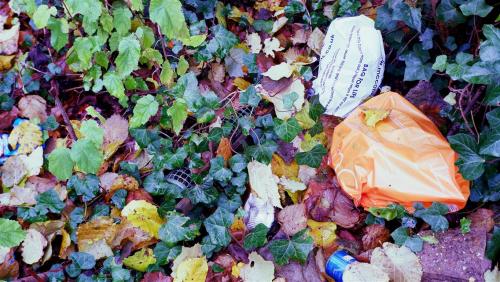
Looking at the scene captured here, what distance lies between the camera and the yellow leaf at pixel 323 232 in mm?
1930

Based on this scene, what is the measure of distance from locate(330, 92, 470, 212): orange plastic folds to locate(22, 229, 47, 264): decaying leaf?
1233 mm

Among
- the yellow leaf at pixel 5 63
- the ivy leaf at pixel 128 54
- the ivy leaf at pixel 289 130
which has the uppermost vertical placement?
the ivy leaf at pixel 128 54

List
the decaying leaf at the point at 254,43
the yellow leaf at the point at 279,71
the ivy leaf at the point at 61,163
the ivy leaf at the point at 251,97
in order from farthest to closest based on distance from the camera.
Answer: the decaying leaf at the point at 254,43
the yellow leaf at the point at 279,71
the ivy leaf at the point at 251,97
the ivy leaf at the point at 61,163

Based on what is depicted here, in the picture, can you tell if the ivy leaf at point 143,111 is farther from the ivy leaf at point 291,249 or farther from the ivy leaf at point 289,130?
the ivy leaf at point 291,249

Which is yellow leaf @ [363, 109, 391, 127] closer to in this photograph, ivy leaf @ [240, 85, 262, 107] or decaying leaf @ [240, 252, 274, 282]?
ivy leaf @ [240, 85, 262, 107]

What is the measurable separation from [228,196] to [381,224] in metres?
0.62

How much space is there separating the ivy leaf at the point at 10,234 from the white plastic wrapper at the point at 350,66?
1333 millimetres

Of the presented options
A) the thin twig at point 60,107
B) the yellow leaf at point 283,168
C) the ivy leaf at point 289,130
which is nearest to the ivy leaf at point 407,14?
the ivy leaf at point 289,130

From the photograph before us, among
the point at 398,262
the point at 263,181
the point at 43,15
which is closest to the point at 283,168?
the point at 263,181

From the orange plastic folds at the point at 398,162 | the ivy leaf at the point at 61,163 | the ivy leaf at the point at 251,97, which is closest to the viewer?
the orange plastic folds at the point at 398,162

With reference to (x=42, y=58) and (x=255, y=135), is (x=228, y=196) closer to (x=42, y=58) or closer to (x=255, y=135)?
(x=255, y=135)

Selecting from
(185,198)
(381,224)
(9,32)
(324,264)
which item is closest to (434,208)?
(381,224)

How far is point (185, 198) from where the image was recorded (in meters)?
2.01

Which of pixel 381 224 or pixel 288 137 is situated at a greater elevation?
pixel 288 137
